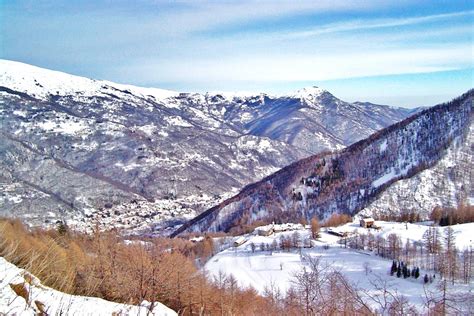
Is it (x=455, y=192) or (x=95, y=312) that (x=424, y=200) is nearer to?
(x=455, y=192)

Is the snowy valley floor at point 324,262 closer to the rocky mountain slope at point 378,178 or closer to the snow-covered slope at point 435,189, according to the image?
the snow-covered slope at point 435,189

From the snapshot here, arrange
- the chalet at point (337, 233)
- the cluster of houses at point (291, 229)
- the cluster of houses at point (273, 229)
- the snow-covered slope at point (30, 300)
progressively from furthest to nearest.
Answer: the cluster of houses at point (273, 229)
the cluster of houses at point (291, 229)
the chalet at point (337, 233)
the snow-covered slope at point (30, 300)

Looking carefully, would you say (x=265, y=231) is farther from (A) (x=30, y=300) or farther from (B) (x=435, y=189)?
(A) (x=30, y=300)

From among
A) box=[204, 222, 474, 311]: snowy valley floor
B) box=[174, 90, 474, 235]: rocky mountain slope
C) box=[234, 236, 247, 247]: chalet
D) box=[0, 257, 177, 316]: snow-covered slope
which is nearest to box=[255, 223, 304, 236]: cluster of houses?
box=[234, 236, 247, 247]: chalet

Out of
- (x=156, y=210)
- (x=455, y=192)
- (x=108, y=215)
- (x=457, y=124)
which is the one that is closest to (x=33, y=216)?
(x=108, y=215)

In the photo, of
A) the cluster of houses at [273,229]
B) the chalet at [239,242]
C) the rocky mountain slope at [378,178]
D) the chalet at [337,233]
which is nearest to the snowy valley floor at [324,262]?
the chalet at [337,233]

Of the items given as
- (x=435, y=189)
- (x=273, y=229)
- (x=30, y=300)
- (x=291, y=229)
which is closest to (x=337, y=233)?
(x=291, y=229)
